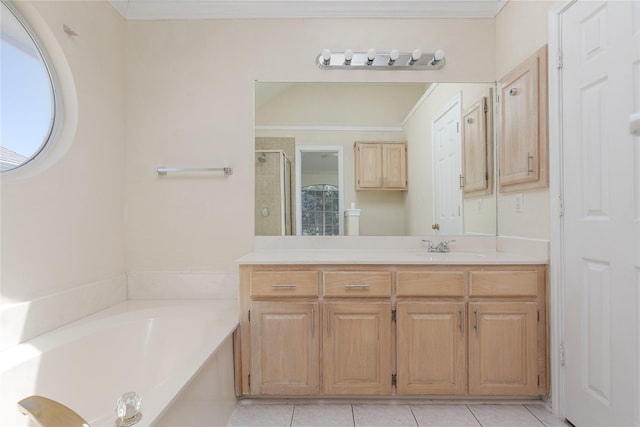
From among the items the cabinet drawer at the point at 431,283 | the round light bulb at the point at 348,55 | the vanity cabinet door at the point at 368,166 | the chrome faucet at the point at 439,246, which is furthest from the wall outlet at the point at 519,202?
the round light bulb at the point at 348,55

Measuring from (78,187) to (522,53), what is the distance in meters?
2.75

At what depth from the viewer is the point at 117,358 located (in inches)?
68.8

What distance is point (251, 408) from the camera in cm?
191

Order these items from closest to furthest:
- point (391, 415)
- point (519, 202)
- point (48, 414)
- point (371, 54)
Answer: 1. point (48, 414)
2. point (391, 415)
3. point (519, 202)
4. point (371, 54)

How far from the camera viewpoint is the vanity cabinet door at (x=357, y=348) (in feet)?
6.15

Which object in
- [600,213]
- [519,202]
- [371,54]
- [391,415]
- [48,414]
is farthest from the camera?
[371,54]

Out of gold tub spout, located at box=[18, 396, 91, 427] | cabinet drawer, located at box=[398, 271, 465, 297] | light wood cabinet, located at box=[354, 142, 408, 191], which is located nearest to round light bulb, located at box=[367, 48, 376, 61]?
light wood cabinet, located at box=[354, 142, 408, 191]

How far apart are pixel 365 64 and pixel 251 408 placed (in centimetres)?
232

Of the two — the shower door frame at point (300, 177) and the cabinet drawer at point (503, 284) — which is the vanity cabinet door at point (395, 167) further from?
the cabinet drawer at point (503, 284)

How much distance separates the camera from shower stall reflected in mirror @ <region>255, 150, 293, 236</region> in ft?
7.89

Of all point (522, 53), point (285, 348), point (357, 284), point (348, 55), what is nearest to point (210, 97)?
point (348, 55)

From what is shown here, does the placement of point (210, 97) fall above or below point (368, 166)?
above

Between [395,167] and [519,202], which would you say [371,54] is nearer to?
[395,167]

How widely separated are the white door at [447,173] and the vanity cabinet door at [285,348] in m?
1.15
